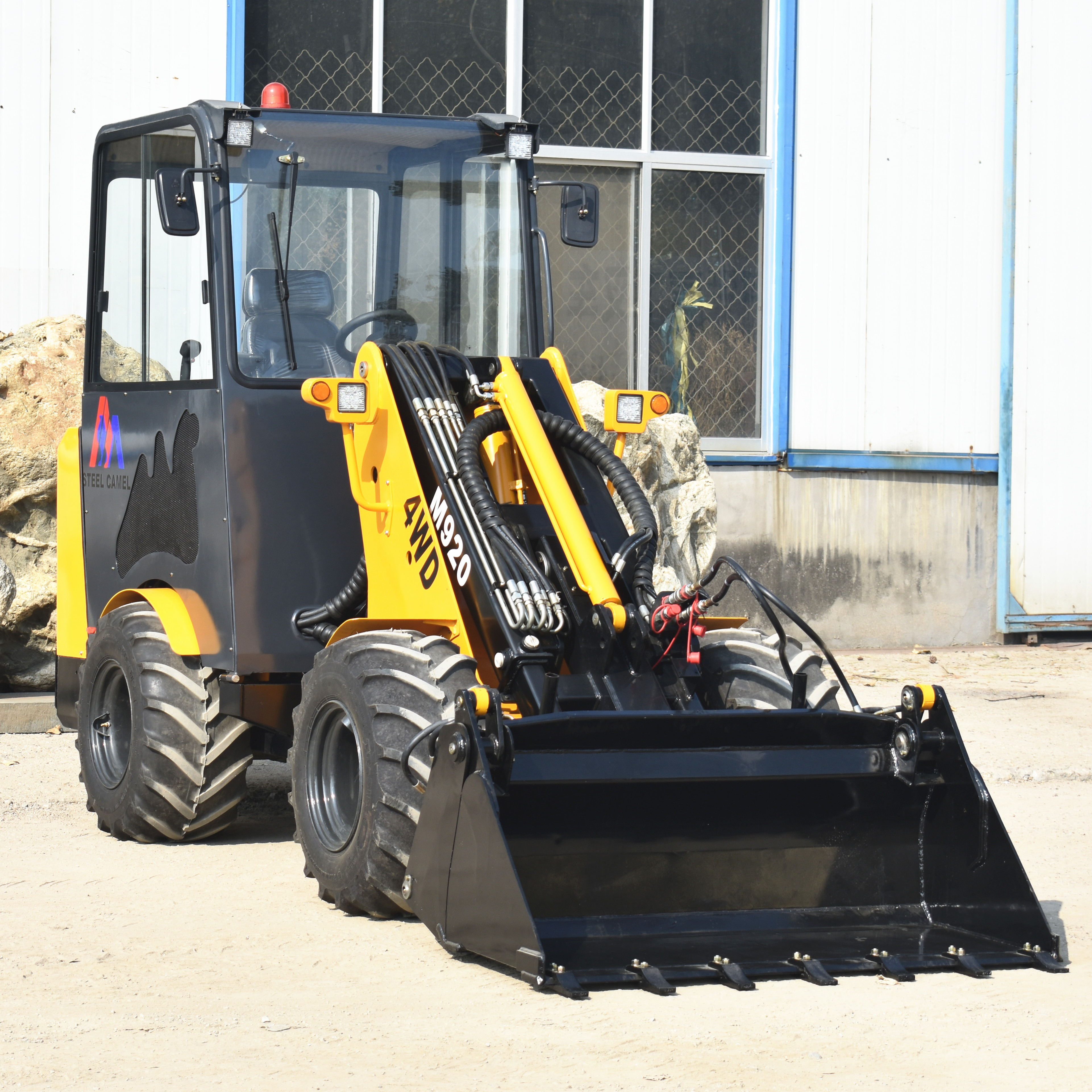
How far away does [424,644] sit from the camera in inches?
204

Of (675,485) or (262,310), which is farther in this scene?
(675,485)

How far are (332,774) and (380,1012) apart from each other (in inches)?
52.8

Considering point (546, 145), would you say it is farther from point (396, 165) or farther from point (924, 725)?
point (924, 725)

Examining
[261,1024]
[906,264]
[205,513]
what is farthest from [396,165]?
[906,264]

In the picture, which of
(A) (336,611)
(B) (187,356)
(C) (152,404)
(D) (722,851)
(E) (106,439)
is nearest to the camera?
(D) (722,851)

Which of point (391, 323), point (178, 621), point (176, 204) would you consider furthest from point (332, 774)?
point (176, 204)

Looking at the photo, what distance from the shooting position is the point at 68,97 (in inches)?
451

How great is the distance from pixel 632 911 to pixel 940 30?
10.3 meters

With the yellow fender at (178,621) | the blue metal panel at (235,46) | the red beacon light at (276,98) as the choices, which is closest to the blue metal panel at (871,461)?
the blue metal panel at (235,46)

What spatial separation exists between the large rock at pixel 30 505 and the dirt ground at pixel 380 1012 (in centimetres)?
369

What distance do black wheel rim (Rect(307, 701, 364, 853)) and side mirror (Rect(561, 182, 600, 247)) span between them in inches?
85.2

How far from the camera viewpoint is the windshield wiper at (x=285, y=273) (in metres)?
6.14

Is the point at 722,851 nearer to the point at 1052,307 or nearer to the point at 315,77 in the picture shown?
the point at 315,77

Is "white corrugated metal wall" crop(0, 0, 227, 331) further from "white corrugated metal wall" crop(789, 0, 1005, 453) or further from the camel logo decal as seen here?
"white corrugated metal wall" crop(789, 0, 1005, 453)
